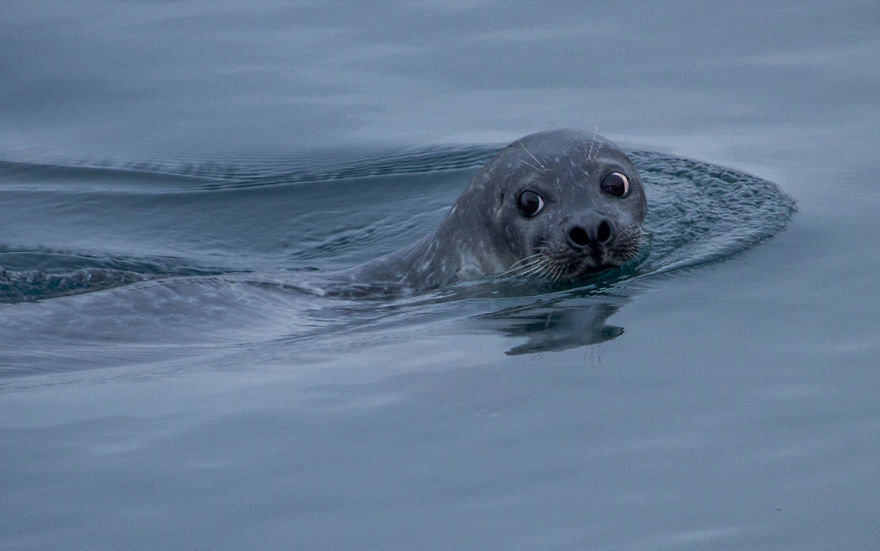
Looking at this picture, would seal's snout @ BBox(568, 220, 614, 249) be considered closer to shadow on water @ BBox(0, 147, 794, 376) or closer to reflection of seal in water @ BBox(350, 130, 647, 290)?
reflection of seal in water @ BBox(350, 130, 647, 290)

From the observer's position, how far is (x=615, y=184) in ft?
25.2

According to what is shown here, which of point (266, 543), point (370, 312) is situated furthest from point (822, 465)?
point (370, 312)

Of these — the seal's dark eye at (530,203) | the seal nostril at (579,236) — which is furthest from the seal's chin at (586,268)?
the seal's dark eye at (530,203)

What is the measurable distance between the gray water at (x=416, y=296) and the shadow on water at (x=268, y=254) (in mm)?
29

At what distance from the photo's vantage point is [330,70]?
12438 millimetres

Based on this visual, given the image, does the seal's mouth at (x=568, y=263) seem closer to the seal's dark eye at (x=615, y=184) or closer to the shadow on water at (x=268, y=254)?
the shadow on water at (x=268, y=254)

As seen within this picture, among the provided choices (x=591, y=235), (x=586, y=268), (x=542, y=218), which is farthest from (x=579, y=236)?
(x=542, y=218)

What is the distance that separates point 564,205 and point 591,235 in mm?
317

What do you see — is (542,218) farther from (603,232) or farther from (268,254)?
(268,254)

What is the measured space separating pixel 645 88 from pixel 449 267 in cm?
388

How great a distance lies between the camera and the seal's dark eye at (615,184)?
303 inches

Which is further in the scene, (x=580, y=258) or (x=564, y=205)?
(x=564, y=205)

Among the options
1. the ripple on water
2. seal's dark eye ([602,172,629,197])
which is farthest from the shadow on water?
seal's dark eye ([602,172,629,197])

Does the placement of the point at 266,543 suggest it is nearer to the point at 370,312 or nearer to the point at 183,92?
the point at 370,312
